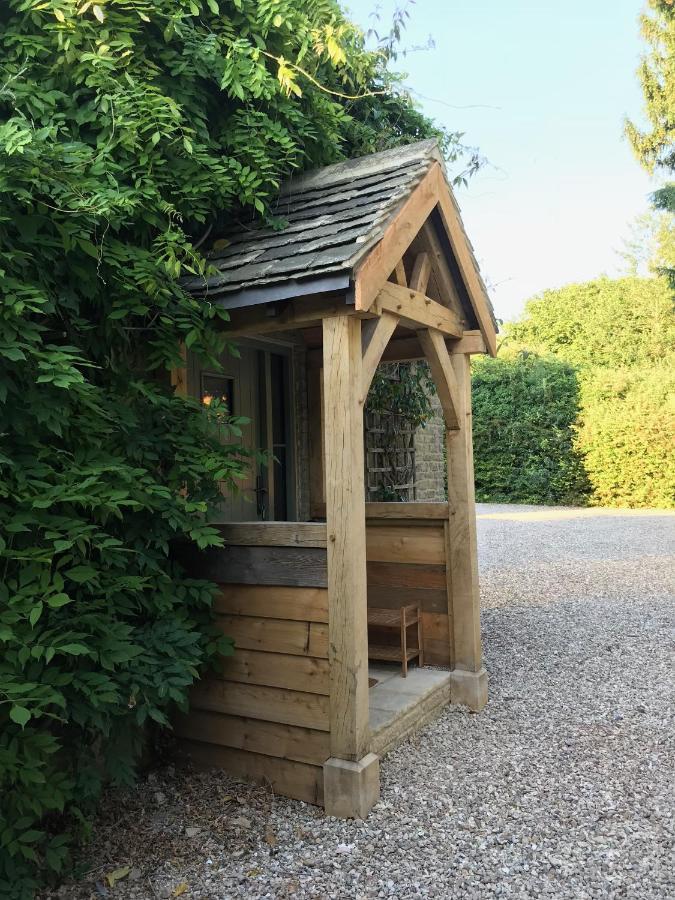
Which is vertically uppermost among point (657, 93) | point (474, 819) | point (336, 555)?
point (657, 93)

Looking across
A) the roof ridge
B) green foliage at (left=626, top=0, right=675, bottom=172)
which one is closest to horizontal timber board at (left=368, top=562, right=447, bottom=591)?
the roof ridge

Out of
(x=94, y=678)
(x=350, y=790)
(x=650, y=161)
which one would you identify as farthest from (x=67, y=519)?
(x=650, y=161)

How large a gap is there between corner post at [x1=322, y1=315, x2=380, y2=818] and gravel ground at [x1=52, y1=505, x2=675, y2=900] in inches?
7.6

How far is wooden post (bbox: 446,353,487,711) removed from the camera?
4.75 metres

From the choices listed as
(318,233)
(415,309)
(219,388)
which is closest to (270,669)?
(415,309)

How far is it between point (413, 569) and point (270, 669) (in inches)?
71.2

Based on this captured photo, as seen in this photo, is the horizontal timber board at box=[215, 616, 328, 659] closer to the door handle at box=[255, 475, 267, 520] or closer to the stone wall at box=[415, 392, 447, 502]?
the door handle at box=[255, 475, 267, 520]

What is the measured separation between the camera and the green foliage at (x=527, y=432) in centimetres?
1814

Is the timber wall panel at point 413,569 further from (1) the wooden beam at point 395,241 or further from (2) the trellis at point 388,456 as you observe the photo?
(2) the trellis at point 388,456

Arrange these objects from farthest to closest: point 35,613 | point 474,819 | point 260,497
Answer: point 260,497 → point 474,819 → point 35,613

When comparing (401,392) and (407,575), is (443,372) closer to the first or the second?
(407,575)

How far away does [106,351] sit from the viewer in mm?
3396

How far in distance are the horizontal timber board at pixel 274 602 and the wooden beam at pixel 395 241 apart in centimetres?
147

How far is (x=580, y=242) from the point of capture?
3209cm
